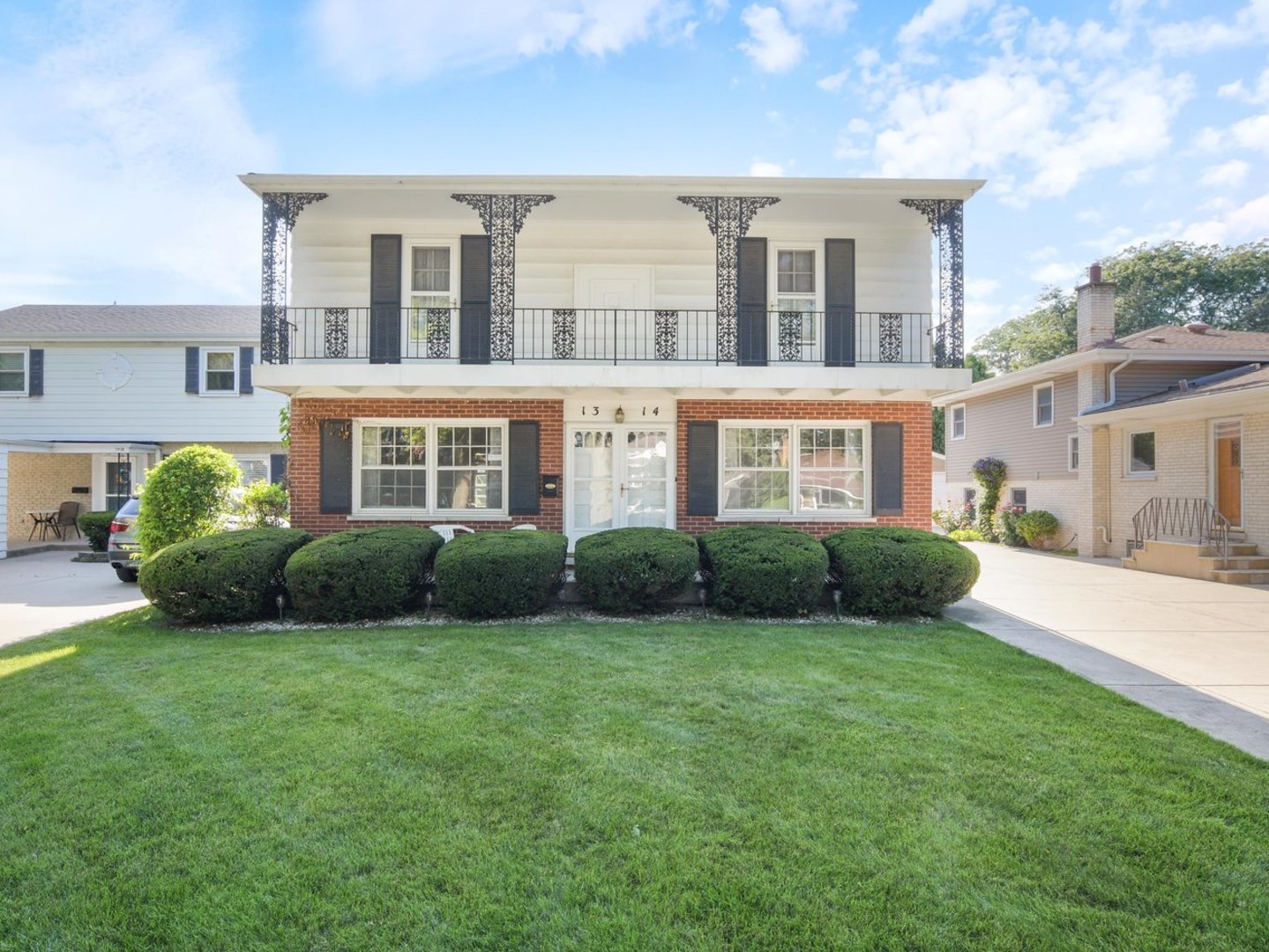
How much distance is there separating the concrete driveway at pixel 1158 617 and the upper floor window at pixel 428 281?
31.7 ft

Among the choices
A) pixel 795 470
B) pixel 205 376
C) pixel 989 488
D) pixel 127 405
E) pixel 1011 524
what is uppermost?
pixel 205 376

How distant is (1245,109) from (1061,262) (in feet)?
83.3

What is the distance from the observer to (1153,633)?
23.0ft

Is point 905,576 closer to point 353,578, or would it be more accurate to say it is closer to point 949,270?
point 949,270

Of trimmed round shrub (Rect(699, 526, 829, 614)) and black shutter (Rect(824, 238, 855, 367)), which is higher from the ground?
black shutter (Rect(824, 238, 855, 367))

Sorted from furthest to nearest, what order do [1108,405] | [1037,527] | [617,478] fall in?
Result: [1037,527] → [1108,405] → [617,478]

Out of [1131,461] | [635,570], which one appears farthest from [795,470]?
[1131,461]

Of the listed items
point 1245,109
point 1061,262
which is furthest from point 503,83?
point 1061,262

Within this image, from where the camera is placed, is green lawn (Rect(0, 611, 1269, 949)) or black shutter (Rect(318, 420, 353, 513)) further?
black shutter (Rect(318, 420, 353, 513))

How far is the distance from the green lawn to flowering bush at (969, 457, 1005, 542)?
15479 millimetres

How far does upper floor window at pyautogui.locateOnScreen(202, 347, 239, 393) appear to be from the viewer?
1703 cm

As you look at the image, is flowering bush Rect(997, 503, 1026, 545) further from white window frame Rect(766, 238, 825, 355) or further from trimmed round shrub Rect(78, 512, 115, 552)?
trimmed round shrub Rect(78, 512, 115, 552)

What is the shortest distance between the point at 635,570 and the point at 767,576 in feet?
5.11

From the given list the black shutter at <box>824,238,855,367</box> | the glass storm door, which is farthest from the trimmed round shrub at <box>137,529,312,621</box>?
the black shutter at <box>824,238,855,367</box>
